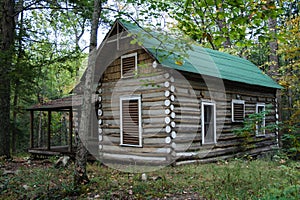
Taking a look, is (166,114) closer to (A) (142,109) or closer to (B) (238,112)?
(A) (142,109)

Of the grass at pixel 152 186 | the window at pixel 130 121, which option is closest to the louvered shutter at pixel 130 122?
the window at pixel 130 121

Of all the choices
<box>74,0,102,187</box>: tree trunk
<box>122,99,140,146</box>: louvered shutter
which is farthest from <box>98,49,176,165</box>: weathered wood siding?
<box>74,0,102,187</box>: tree trunk

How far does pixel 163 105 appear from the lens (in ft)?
34.9

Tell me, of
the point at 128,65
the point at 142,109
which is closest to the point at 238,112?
the point at 142,109

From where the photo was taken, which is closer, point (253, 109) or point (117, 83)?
point (117, 83)

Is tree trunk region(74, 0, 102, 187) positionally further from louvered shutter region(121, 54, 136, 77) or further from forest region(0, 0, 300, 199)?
louvered shutter region(121, 54, 136, 77)

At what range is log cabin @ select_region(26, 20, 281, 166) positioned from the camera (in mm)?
10609

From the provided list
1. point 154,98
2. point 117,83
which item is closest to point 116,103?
point 117,83

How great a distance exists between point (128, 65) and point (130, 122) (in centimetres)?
243

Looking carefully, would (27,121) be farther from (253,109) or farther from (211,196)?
(211,196)

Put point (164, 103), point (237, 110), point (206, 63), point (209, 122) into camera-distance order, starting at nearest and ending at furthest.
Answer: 1. point (164, 103)
2. point (209, 122)
3. point (206, 63)
4. point (237, 110)

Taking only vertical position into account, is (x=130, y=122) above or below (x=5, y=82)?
below

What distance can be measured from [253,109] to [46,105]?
10.8 meters

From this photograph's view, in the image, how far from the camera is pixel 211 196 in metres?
6.02
